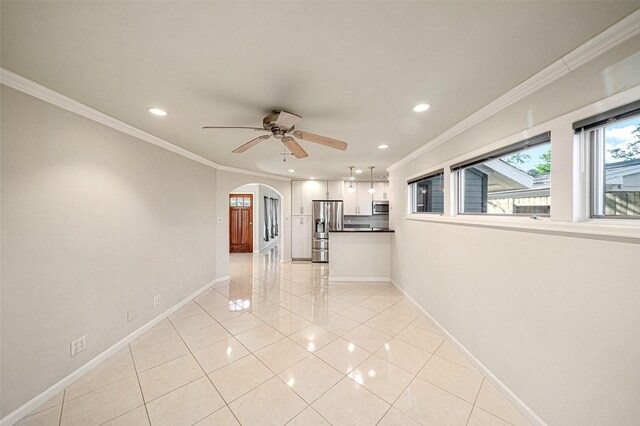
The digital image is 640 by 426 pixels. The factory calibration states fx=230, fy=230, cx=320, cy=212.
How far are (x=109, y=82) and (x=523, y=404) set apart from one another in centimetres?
382

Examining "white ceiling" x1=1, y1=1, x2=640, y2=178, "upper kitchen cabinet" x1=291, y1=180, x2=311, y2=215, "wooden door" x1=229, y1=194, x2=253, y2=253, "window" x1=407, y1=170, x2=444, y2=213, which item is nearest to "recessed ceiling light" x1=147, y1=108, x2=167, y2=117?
"white ceiling" x1=1, y1=1, x2=640, y2=178

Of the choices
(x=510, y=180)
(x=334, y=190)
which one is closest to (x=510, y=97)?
(x=510, y=180)

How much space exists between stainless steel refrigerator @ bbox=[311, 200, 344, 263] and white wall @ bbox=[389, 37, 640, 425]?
4.43m

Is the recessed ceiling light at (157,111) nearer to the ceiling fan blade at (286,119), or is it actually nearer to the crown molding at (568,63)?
the ceiling fan blade at (286,119)

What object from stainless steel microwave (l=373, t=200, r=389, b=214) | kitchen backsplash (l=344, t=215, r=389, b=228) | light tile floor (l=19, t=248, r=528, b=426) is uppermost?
stainless steel microwave (l=373, t=200, r=389, b=214)

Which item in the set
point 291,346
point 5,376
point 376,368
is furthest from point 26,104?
point 376,368

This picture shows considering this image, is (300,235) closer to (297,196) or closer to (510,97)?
(297,196)

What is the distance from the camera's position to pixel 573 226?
1354 mm

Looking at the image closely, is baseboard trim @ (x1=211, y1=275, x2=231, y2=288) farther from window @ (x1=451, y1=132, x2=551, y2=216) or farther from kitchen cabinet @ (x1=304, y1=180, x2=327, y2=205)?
window @ (x1=451, y1=132, x2=551, y2=216)

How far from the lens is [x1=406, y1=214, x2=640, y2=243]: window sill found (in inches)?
44.4

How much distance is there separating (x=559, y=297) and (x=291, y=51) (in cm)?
223

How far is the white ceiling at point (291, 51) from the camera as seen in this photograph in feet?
3.56

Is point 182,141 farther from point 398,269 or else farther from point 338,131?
point 398,269

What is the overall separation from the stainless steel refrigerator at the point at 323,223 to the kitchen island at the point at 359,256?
1.70m
